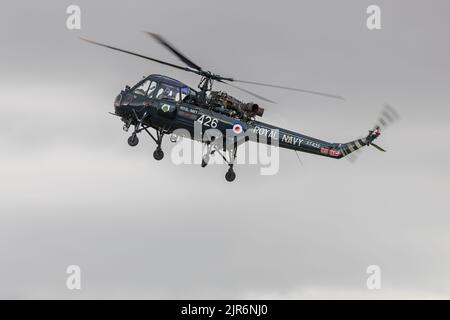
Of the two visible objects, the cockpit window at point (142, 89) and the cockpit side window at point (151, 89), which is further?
the cockpit window at point (142, 89)

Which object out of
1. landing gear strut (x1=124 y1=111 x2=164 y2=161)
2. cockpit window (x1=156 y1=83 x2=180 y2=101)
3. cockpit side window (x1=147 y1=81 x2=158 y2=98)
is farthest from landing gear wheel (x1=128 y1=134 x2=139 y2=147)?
cockpit window (x1=156 y1=83 x2=180 y2=101)

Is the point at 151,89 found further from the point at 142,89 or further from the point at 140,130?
the point at 140,130

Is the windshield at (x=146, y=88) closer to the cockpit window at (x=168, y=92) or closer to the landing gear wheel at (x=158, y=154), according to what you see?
the cockpit window at (x=168, y=92)

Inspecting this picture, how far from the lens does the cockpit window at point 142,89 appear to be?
224 feet

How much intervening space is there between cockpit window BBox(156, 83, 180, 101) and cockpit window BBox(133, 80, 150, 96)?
2.87 ft

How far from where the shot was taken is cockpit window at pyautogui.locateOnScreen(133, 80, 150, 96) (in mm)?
68375

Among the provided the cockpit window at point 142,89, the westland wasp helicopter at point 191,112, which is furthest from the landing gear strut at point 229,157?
the cockpit window at point 142,89

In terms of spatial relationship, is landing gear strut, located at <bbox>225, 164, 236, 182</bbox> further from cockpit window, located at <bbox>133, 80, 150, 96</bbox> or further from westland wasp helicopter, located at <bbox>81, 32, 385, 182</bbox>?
cockpit window, located at <bbox>133, 80, 150, 96</bbox>

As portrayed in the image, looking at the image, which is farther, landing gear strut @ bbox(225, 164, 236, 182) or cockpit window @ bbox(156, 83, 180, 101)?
landing gear strut @ bbox(225, 164, 236, 182)

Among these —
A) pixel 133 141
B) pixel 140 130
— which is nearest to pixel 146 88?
pixel 140 130

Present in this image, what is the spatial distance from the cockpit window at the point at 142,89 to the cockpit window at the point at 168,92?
876mm
